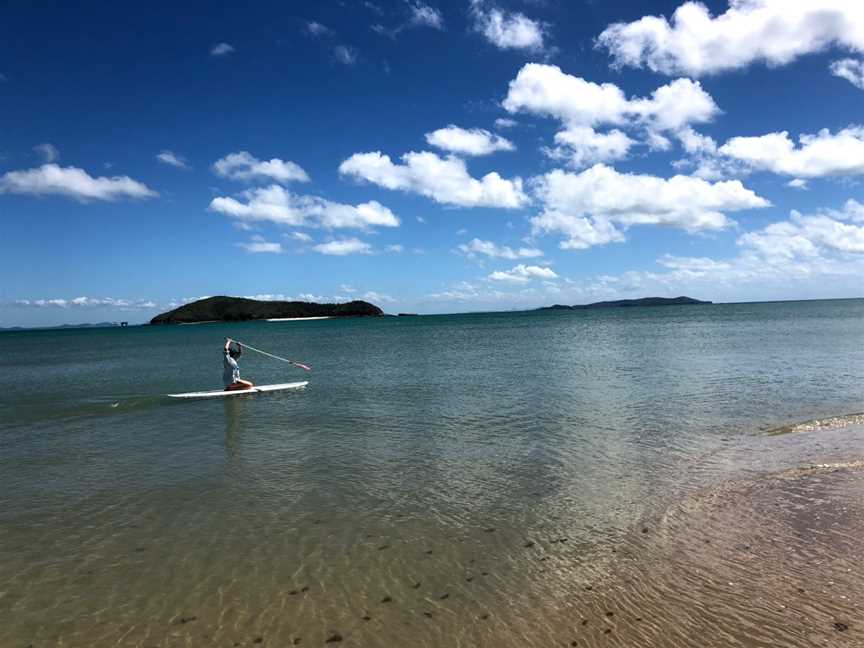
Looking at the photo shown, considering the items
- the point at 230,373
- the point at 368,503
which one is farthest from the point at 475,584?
the point at 230,373

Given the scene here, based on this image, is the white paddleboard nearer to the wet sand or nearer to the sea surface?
the sea surface

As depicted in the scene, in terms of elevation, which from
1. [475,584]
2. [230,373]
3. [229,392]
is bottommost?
[475,584]

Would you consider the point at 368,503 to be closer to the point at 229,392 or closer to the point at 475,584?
the point at 475,584

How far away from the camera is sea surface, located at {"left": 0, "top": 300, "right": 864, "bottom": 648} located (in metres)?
7.54

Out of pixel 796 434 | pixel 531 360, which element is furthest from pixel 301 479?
pixel 531 360

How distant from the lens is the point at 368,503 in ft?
38.8

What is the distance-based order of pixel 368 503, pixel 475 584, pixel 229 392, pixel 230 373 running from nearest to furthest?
pixel 475 584
pixel 368 503
pixel 229 392
pixel 230 373

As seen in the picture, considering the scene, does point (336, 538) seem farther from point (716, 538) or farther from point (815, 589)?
point (815, 589)

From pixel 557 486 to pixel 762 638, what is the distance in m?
6.00

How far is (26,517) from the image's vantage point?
38.4 feet

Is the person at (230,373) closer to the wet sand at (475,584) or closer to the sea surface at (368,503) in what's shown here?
the sea surface at (368,503)

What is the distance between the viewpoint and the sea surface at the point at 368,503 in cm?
754

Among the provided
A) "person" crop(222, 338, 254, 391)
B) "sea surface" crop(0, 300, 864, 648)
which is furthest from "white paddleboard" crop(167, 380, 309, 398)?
"sea surface" crop(0, 300, 864, 648)

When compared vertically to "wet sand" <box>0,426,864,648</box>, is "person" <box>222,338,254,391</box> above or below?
above
